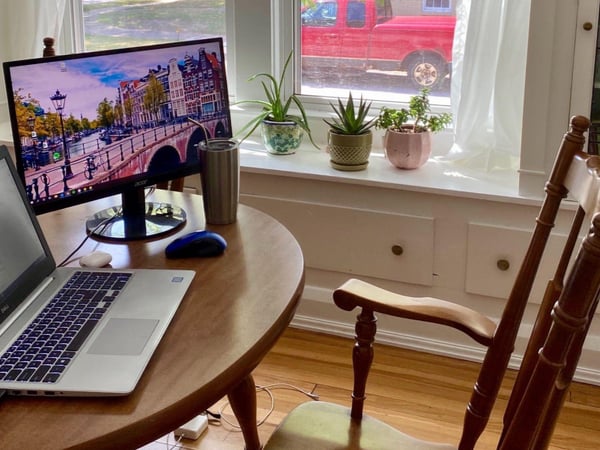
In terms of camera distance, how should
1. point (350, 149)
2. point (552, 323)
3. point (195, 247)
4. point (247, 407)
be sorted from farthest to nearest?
point (350, 149) < point (247, 407) < point (195, 247) < point (552, 323)

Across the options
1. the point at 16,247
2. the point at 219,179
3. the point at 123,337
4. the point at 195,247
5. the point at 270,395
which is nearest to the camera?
the point at 123,337

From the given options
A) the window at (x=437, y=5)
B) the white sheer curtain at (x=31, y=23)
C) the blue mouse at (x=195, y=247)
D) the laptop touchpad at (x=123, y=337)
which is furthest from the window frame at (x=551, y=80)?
the white sheer curtain at (x=31, y=23)

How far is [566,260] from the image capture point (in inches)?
46.6

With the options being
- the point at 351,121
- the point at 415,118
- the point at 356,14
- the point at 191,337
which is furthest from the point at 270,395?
the point at 356,14

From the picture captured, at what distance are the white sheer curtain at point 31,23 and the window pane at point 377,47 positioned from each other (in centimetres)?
102

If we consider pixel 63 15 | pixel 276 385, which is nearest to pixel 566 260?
pixel 276 385

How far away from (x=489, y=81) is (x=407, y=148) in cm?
34

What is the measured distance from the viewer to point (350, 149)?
255 cm

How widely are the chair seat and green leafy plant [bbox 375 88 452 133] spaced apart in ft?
4.42

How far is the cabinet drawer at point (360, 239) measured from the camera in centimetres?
248

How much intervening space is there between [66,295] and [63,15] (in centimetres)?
219

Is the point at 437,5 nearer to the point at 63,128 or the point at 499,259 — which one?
the point at 499,259

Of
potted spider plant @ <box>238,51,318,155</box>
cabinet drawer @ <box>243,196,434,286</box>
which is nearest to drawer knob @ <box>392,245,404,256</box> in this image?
cabinet drawer @ <box>243,196,434,286</box>

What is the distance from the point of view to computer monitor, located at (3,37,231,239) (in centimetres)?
145
